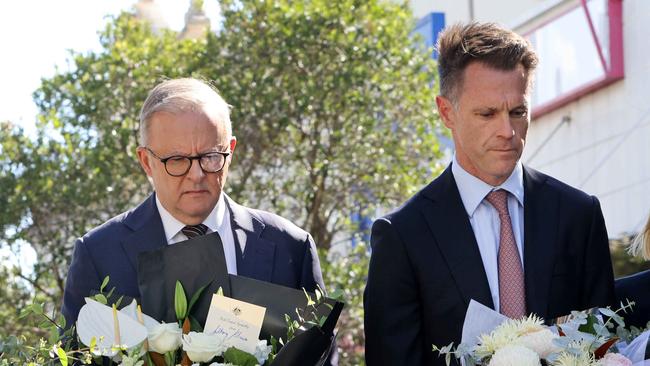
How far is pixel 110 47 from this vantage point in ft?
39.2

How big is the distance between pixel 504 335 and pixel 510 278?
532 mm

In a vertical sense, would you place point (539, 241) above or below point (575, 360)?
above

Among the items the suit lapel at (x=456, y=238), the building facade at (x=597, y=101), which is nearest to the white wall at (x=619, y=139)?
the building facade at (x=597, y=101)

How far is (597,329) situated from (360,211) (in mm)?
7229

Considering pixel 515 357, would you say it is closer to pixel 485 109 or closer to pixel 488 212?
pixel 488 212

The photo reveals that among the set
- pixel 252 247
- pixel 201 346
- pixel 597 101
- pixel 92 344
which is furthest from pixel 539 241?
pixel 597 101

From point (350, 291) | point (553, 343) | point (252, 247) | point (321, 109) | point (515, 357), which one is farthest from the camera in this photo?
point (321, 109)

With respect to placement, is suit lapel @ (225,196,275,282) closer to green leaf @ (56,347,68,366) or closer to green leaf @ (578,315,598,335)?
green leaf @ (56,347,68,366)

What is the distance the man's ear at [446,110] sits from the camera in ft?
15.6


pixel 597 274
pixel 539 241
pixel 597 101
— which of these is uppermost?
pixel 597 101

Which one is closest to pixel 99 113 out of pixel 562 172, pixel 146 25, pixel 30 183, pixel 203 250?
pixel 30 183

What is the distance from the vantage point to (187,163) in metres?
4.70

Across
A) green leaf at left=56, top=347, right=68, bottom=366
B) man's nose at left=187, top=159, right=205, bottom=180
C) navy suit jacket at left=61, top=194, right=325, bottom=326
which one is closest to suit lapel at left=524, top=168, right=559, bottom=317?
navy suit jacket at left=61, top=194, right=325, bottom=326

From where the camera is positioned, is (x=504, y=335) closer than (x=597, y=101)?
Yes
